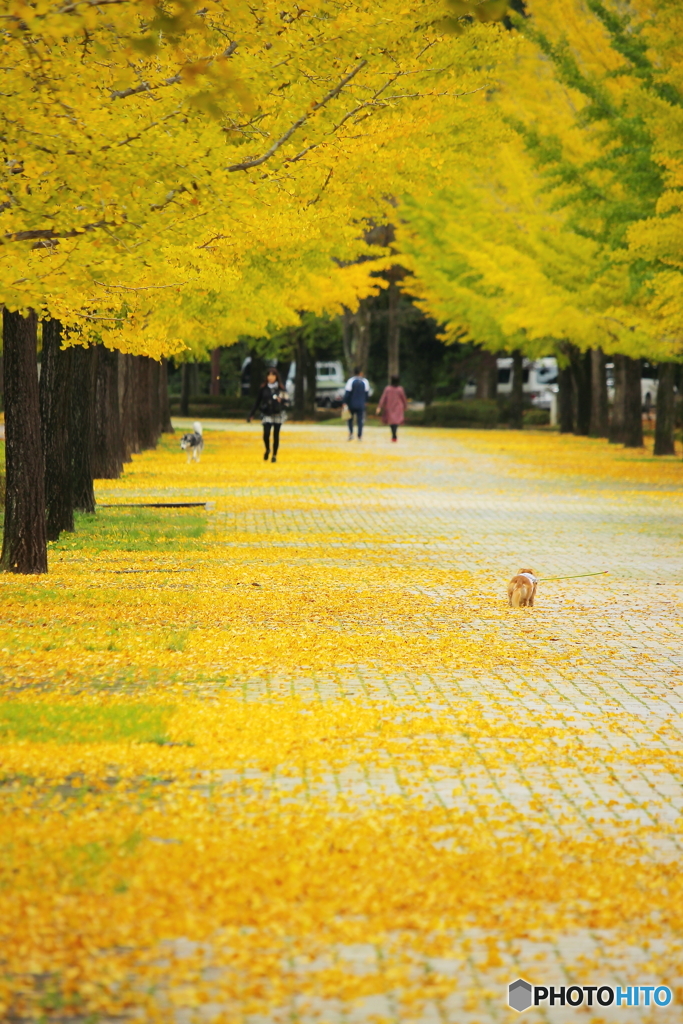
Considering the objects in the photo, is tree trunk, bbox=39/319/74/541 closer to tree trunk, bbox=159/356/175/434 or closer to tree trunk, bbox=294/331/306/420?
tree trunk, bbox=159/356/175/434

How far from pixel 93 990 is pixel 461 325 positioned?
50239 mm

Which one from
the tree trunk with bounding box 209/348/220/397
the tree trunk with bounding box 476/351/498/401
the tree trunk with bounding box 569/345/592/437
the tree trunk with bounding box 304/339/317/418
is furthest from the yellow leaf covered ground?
the tree trunk with bounding box 209/348/220/397

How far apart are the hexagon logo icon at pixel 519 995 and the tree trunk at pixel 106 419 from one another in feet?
64.5

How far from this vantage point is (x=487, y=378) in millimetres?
69062

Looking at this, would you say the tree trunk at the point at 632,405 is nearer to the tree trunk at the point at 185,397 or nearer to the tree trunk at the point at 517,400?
the tree trunk at the point at 517,400

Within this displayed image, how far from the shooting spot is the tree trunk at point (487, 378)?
64.4 m

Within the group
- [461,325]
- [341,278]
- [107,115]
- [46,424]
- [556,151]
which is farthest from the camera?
[461,325]

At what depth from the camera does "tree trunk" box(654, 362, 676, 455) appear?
34469 millimetres

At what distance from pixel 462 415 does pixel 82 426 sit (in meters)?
41.1

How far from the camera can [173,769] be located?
6.63 meters

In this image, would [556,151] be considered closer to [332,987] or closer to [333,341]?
[332,987]

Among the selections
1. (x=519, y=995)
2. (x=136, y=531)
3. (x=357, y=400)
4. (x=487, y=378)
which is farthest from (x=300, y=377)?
(x=519, y=995)

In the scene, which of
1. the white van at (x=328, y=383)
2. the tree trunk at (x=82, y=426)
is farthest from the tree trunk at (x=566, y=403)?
the tree trunk at (x=82, y=426)

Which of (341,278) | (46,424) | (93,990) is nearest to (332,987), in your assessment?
(93,990)
